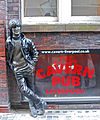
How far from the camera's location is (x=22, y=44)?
473cm

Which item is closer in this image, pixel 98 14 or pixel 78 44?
pixel 78 44

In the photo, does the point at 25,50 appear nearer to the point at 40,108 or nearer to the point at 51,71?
the point at 51,71

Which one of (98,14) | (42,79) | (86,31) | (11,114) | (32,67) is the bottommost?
(11,114)

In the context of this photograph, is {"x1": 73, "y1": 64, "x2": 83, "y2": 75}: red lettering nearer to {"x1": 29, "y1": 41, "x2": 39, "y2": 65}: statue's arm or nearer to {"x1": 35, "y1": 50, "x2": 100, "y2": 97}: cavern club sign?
{"x1": 35, "y1": 50, "x2": 100, "y2": 97}: cavern club sign

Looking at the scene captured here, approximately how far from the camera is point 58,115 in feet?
16.6

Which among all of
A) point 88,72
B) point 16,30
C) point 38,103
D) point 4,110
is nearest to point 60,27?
point 16,30

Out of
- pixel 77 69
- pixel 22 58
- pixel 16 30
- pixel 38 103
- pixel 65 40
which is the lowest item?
pixel 38 103

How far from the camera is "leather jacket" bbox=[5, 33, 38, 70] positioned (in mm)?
4717

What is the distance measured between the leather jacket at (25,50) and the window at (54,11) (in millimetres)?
1014

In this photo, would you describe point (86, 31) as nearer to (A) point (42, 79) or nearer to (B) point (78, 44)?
(B) point (78, 44)

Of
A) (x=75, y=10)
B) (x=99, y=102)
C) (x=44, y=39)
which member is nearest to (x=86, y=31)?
(x=75, y=10)

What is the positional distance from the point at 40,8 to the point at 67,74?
2.06 metres

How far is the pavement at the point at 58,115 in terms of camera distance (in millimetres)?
4918

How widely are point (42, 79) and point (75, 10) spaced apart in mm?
2212
